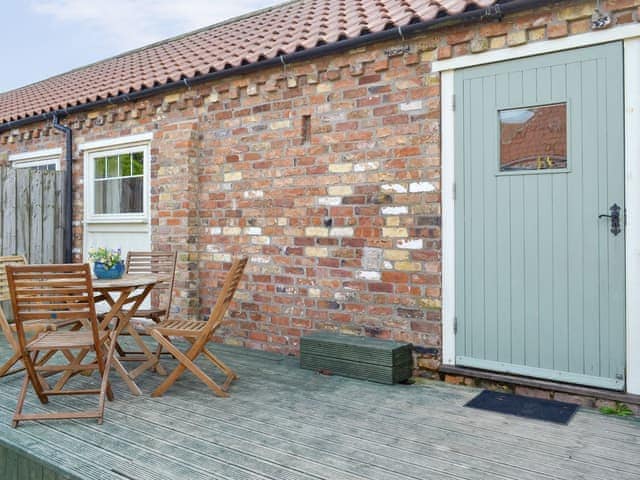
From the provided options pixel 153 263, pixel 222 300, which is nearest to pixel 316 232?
pixel 222 300

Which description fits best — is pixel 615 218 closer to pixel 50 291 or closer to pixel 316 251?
pixel 316 251

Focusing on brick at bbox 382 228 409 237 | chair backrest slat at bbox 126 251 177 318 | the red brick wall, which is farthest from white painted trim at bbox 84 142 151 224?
brick at bbox 382 228 409 237

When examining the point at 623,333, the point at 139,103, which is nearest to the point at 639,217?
the point at 623,333

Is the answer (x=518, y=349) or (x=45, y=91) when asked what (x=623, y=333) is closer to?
(x=518, y=349)

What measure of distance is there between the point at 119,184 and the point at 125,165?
0.27m

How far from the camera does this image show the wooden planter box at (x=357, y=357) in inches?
165

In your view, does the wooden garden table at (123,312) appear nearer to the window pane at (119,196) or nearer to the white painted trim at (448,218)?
the white painted trim at (448,218)

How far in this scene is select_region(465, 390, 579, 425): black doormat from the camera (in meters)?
3.48

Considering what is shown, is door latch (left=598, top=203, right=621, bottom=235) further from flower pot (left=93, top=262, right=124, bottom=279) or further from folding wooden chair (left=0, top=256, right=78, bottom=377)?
folding wooden chair (left=0, top=256, right=78, bottom=377)

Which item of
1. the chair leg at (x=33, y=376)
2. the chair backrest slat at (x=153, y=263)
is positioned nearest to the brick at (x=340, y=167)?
the chair backrest slat at (x=153, y=263)

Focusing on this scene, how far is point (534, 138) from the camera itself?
387cm

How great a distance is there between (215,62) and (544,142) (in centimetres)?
372

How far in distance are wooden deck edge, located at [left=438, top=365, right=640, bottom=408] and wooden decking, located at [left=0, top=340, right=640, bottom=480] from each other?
15 centimetres

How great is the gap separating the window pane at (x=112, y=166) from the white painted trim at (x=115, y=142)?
0.17 metres
